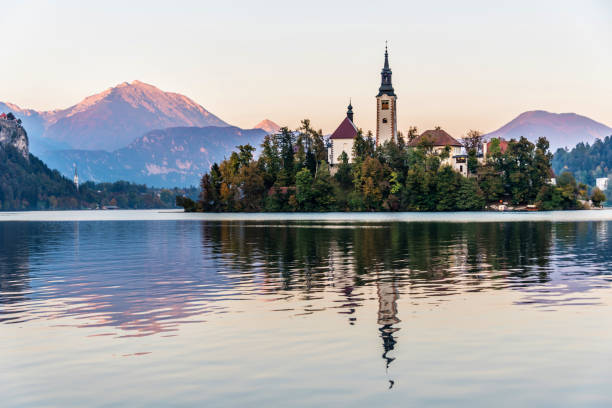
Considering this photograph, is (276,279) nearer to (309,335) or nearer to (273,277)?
(273,277)

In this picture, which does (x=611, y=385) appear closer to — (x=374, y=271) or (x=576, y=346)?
(x=576, y=346)

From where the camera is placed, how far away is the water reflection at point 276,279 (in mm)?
23922

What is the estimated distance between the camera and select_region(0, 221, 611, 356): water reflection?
23922 millimetres

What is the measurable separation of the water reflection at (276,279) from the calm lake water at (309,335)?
0.15 meters

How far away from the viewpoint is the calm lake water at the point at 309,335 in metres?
14.1

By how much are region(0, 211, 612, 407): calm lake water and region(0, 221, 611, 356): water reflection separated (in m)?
0.15

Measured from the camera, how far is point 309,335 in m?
19.5

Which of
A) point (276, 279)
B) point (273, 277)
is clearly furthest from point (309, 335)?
point (273, 277)

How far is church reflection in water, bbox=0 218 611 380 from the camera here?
942 inches

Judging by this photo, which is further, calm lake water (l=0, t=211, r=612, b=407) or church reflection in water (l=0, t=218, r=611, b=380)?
church reflection in water (l=0, t=218, r=611, b=380)

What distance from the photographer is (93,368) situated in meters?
16.0

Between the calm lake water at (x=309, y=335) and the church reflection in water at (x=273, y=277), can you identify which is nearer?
the calm lake water at (x=309, y=335)

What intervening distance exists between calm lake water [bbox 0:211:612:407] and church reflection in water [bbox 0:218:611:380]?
0.13 m

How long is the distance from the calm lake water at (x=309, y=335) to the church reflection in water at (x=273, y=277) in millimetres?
133
